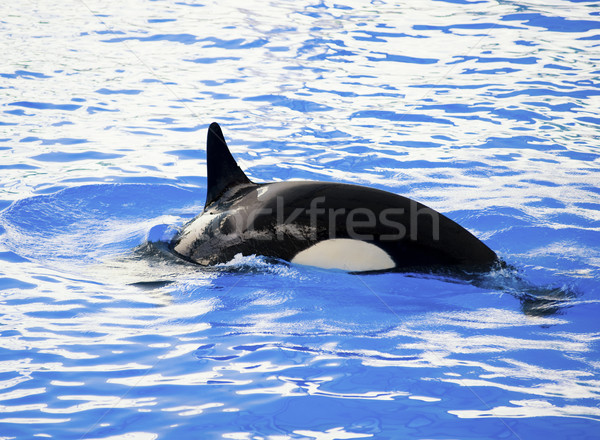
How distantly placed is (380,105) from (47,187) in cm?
514

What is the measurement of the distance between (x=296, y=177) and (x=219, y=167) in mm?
2849

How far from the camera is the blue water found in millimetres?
3871

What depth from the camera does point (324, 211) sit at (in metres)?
5.01

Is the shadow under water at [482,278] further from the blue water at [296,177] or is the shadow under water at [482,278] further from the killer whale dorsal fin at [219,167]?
the killer whale dorsal fin at [219,167]

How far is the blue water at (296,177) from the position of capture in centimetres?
387

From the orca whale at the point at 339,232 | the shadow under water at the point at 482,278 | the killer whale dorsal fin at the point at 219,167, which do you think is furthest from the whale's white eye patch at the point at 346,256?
the killer whale dorsal fin at the point at 219,167

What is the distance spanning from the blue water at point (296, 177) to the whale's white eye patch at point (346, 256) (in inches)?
4.4

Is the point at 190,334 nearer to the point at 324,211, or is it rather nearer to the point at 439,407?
the point at 324,211

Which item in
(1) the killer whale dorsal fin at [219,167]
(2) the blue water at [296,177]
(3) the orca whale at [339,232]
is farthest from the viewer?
(1) the killer whale dorsal fin at [219,167]

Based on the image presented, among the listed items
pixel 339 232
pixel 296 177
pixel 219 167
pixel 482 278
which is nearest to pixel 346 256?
pixel 339 232

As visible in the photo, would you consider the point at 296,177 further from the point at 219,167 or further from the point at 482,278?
the point at 482,278

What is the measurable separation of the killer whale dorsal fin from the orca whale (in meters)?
0.32

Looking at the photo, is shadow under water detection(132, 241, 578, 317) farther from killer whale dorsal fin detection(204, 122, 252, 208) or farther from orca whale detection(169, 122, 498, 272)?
killer whale dorsal fin detection(204, 122, 252, 208)

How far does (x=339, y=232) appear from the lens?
16.2 feet
